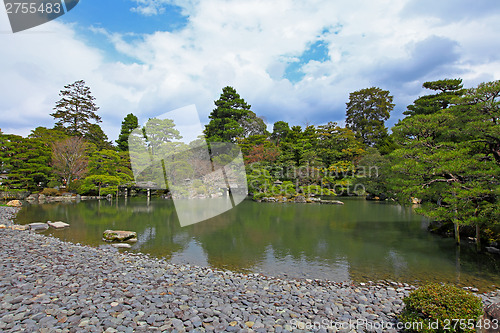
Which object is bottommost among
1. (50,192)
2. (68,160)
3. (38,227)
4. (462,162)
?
(38,227)

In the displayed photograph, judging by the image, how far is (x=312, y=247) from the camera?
8.24 meters

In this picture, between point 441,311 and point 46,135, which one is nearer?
point 441,311

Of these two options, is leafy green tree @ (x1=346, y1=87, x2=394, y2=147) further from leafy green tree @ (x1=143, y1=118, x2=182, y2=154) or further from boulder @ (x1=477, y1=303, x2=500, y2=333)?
boulder @ (x1=477, y1=303, x2=500, y2=333)

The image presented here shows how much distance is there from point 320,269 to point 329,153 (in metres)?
22.5

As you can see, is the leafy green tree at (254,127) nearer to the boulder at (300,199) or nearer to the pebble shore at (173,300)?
the boulder at (300,199)

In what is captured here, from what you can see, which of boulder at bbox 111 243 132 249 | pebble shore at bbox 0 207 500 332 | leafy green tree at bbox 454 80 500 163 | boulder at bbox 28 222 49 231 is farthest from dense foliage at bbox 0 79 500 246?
boulder at bbox 28 222 49 231

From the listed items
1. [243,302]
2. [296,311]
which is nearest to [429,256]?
[296,311]

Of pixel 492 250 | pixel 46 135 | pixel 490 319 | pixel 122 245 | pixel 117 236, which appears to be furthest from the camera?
pixel 46 135

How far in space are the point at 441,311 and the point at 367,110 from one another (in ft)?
123

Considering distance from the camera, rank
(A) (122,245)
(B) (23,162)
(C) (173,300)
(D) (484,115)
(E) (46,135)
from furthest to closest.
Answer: (E) (46,135) < (B) (23,162) < (A) (122,245) < (D) (484,115) < (C) (173,300)

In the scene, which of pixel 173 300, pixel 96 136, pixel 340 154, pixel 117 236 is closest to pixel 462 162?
pixel 173 300

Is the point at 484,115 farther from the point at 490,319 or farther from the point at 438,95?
the point at 438,95

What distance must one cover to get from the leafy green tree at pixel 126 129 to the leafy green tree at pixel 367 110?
31411mm

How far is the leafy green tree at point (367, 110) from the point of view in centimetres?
3403
